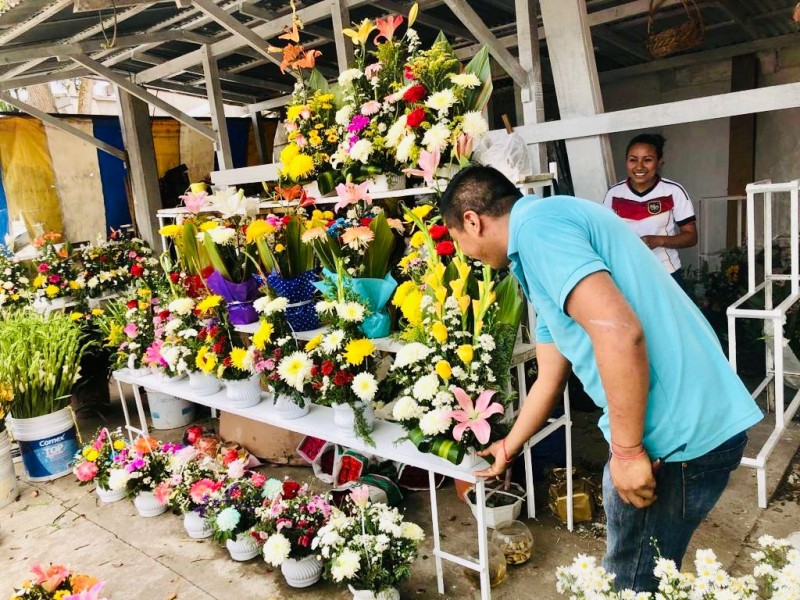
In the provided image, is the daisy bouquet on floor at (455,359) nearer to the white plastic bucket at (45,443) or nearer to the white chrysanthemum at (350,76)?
the white chrysanthemum at (350,76)

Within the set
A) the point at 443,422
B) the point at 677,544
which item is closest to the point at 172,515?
the point at 443,422

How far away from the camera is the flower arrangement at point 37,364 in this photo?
3.88 meters

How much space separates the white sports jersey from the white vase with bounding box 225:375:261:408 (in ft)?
7.05

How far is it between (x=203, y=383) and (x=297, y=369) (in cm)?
97

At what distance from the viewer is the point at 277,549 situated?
255 cm

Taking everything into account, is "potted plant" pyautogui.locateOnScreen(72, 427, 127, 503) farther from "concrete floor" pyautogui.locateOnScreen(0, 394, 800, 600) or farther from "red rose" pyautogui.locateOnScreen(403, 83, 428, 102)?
"red rose" pyautogui.locateOnScreen(403, 83, 428, 102)

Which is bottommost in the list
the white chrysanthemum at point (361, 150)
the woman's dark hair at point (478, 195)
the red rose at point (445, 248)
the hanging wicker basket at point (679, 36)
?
the red rose at point (445, 248)

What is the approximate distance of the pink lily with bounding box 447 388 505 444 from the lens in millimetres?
2188

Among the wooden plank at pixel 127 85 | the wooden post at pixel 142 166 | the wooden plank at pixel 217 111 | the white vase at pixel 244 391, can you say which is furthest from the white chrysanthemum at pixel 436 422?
the wooden post at pixel 142 166

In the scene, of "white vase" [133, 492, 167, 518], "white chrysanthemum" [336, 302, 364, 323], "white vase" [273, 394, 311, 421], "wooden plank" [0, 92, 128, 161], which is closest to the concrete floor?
"white vase" [133, 492, 167, 518]

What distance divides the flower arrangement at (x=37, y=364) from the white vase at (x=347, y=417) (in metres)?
2.31

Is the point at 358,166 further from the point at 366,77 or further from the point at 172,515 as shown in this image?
the point at 172,515

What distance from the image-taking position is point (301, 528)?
8.74 ft

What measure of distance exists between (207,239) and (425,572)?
1897 millimetres
